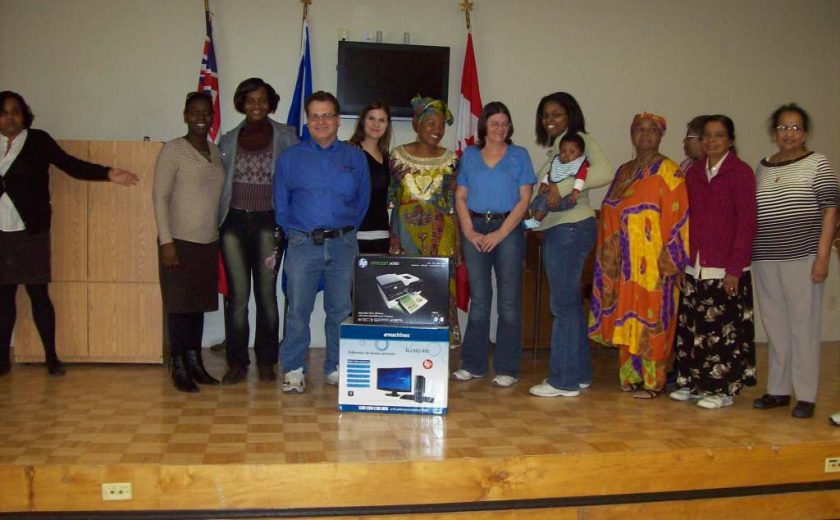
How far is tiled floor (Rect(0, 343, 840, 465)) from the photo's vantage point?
2699 millimetres

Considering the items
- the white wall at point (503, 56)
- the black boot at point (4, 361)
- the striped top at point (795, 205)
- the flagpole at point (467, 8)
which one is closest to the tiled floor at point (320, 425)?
the black boot at point (4, 361)

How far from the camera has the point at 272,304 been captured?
3.86 meters

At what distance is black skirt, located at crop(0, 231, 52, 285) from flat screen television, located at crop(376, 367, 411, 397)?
207 cm

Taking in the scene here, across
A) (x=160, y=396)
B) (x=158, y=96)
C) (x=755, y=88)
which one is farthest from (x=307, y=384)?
(x=755, y=88)

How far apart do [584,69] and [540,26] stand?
0.48 meters

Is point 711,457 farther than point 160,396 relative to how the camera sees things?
No

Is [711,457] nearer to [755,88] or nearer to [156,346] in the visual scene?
[156,346]

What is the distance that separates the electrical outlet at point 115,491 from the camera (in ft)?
8.11

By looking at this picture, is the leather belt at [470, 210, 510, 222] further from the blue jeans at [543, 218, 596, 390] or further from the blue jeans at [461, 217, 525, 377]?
the blue jeans at [543, 218, 596, 390]

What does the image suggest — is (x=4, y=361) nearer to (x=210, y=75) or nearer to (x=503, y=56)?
(x=210, y=75)

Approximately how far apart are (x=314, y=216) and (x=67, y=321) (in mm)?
1813

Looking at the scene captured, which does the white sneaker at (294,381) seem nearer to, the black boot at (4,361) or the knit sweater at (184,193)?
the knit sweater at (184,193)

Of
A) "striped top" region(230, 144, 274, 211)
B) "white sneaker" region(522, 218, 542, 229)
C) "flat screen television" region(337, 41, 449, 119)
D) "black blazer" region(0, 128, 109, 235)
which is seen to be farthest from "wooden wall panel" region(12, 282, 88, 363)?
"white sneaker" region(522, 218, 542, 229)

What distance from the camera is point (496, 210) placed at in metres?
3.69
